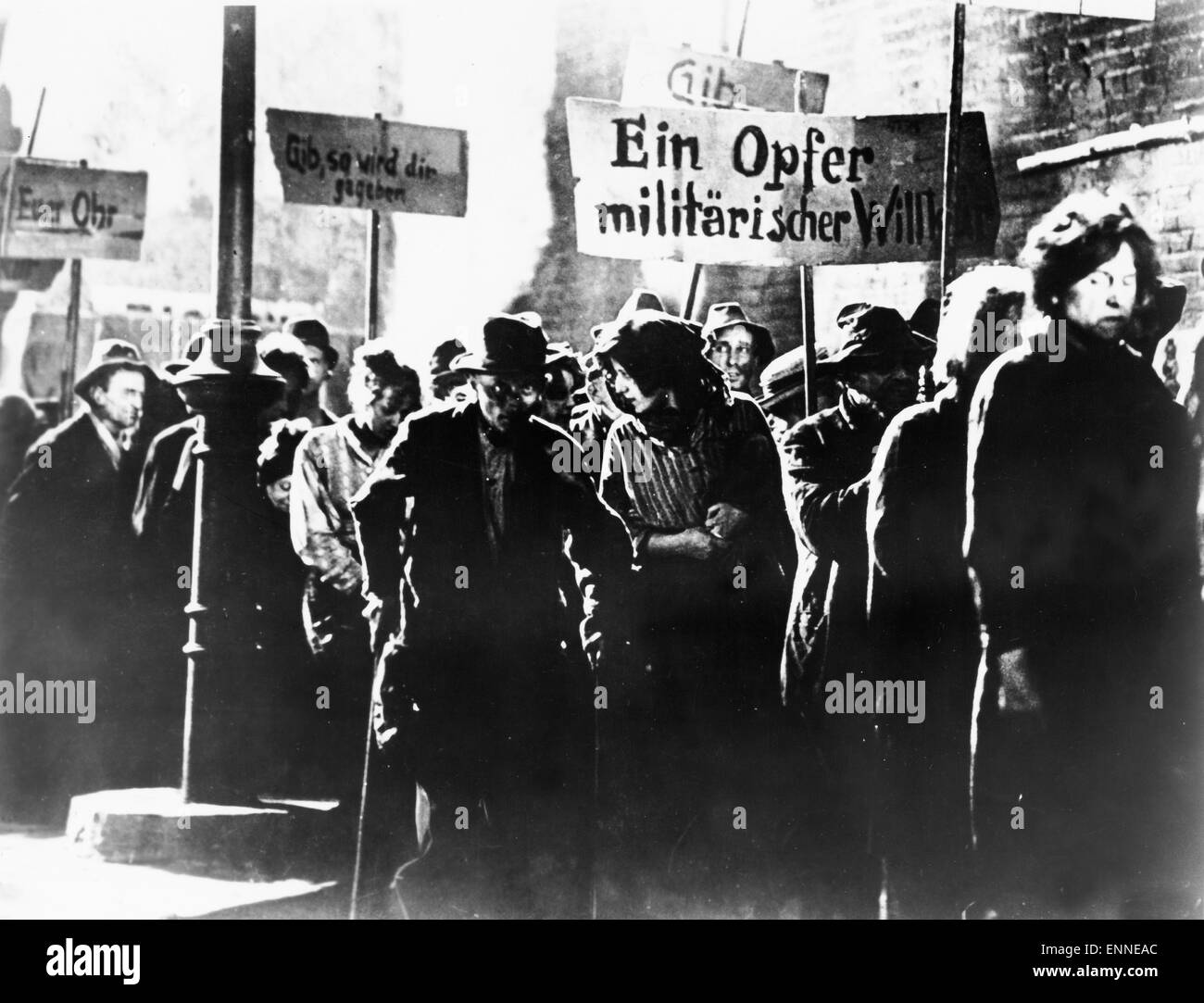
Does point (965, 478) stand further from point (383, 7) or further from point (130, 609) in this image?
point (130, 609)

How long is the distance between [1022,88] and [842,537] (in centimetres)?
193

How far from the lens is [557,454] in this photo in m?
4.87

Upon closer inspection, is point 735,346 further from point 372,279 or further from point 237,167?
point 237,167

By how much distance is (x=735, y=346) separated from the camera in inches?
195

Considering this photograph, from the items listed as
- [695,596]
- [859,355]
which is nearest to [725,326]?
[859,355]

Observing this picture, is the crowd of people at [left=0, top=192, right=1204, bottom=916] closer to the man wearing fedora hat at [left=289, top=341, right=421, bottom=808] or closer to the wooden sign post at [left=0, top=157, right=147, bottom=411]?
the man wearing fedora hat at [left=289, top=341, right=421, bottom=808]

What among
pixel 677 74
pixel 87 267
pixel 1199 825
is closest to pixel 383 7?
pixel 677 74

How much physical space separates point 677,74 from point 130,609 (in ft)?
9.85

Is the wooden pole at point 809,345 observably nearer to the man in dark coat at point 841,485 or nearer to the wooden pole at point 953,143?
the man in dark coat at point 841,485

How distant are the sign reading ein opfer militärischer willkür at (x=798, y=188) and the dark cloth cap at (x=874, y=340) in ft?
0.77

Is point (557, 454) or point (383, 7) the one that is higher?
point (383, 7)

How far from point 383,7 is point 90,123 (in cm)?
123
